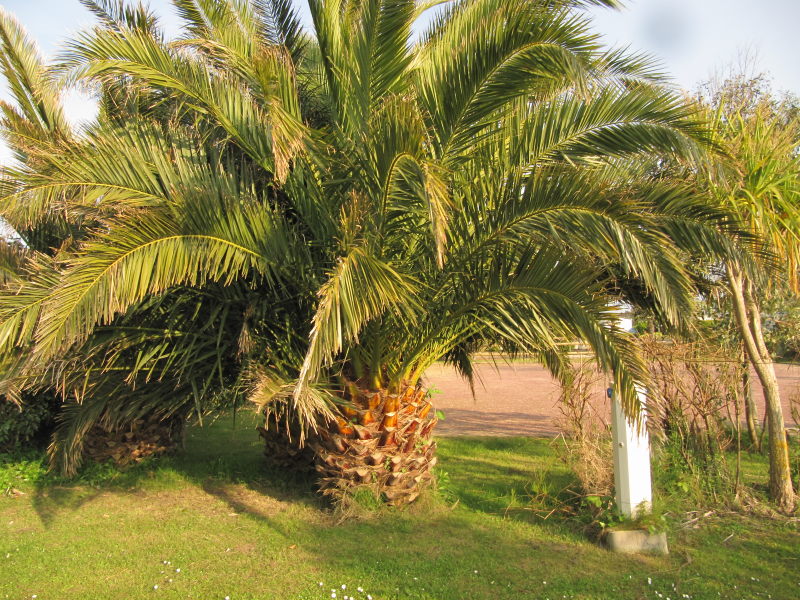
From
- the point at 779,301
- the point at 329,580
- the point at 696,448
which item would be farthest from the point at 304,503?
the point at 779,301

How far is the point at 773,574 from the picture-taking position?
4469mm

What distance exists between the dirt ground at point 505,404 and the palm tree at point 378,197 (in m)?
2.32

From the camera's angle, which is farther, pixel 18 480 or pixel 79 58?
pixel 18 480

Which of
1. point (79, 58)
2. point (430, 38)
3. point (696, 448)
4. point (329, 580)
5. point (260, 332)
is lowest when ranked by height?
point (329, 580)

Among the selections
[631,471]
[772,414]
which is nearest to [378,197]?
[631,471]

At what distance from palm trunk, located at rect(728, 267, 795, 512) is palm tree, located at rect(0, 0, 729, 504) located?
162 centimetres

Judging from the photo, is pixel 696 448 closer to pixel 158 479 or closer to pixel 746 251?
pixel 746 251

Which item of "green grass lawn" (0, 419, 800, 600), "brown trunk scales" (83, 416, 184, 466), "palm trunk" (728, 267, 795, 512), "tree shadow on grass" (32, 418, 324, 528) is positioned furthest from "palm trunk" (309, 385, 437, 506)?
"palm trunk" (728, 267, 795, 512)

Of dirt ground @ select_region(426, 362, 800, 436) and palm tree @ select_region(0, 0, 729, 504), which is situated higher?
palm tree @ select_region(0, 0, 729, 504)

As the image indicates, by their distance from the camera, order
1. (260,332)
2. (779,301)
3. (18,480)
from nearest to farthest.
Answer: (260,332), (18,480), (779,301)

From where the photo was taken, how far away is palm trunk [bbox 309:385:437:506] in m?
5.74

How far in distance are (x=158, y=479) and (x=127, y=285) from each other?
425cm

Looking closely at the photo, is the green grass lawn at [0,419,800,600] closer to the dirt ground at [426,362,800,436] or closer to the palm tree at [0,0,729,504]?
the palm tree at [0,0,729,504]

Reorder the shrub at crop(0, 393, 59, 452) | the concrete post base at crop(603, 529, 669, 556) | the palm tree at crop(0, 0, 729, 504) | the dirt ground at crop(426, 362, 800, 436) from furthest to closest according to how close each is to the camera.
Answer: the dirt ground at crop(426, 362, 800, 436) → the shrub at crop(0, 393, 59, 452) → the concrete post base at crop(603, 529, 669, 556) → the palm tree at crop(0, 0, 729, 504)
